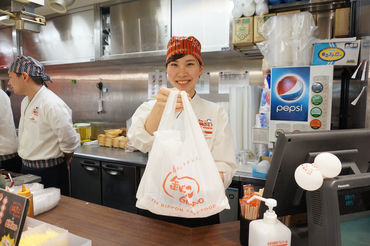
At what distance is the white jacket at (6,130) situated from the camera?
9.21ft

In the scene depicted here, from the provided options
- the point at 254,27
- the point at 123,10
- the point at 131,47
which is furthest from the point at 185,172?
the point at 123,10

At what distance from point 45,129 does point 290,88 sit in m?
2.13

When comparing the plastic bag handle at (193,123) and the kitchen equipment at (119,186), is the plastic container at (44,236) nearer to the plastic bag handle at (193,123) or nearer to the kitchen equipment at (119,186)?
the plastic bag handle at (193,123)

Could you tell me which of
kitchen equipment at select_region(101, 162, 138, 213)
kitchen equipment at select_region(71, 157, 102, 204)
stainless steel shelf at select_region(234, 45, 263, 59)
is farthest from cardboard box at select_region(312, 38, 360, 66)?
kitchen equipment at select_region(71, 157, 102, 204)

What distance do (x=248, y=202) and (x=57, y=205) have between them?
100cm

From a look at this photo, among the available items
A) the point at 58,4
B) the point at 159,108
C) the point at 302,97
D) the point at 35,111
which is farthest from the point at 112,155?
the point at 302,97

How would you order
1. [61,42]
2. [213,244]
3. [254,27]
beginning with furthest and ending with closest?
1. [61,42]
2. [254,27]
3. [213,244]

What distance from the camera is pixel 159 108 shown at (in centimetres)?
115

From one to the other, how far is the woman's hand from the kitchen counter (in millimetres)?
434

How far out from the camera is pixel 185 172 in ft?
2.78

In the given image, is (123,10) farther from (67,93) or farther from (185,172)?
(185,172)

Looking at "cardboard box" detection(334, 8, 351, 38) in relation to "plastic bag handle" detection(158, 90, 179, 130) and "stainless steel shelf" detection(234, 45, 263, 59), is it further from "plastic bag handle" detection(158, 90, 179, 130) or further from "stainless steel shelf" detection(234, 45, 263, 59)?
"plastic bag handle" detection(158, 90, 179, 130)

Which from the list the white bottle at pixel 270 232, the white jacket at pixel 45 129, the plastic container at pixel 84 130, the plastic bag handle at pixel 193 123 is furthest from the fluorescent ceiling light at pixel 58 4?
the plastic container at pixel 84 130

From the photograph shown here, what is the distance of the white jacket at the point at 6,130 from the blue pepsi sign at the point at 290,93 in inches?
108
